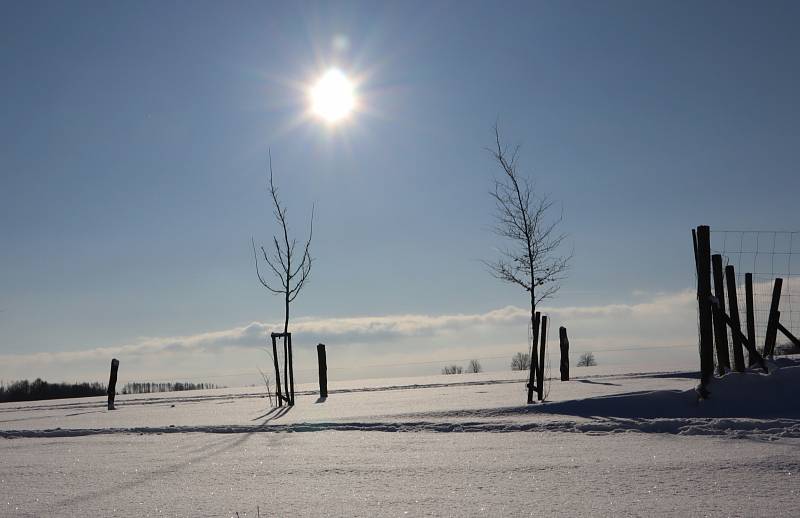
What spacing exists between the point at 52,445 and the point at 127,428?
160 centimetres

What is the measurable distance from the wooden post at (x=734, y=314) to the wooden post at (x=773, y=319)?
2229 millimetres

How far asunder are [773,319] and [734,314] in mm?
2865

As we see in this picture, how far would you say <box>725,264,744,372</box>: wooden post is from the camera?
32.9 feet

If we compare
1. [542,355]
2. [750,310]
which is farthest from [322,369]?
[750,310]

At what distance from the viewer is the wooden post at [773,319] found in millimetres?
13289

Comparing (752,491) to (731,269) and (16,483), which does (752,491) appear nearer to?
(16,483)

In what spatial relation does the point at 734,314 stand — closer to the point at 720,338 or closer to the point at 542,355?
the point at 720,338

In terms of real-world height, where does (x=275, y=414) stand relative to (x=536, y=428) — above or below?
below

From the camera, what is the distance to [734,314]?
11.3 meters

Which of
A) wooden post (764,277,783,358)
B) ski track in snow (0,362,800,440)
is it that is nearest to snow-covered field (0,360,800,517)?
ski track in snow (0,362,800,440)

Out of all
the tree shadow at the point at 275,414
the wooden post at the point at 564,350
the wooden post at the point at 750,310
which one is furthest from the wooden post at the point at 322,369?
the wooden post at the point at 750,310

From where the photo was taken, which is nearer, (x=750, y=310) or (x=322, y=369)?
(x=750, y=310)

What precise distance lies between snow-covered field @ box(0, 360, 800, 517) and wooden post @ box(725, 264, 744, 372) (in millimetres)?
792

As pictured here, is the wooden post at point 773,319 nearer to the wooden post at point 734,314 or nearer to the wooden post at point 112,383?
the wooden post at point 734,314
